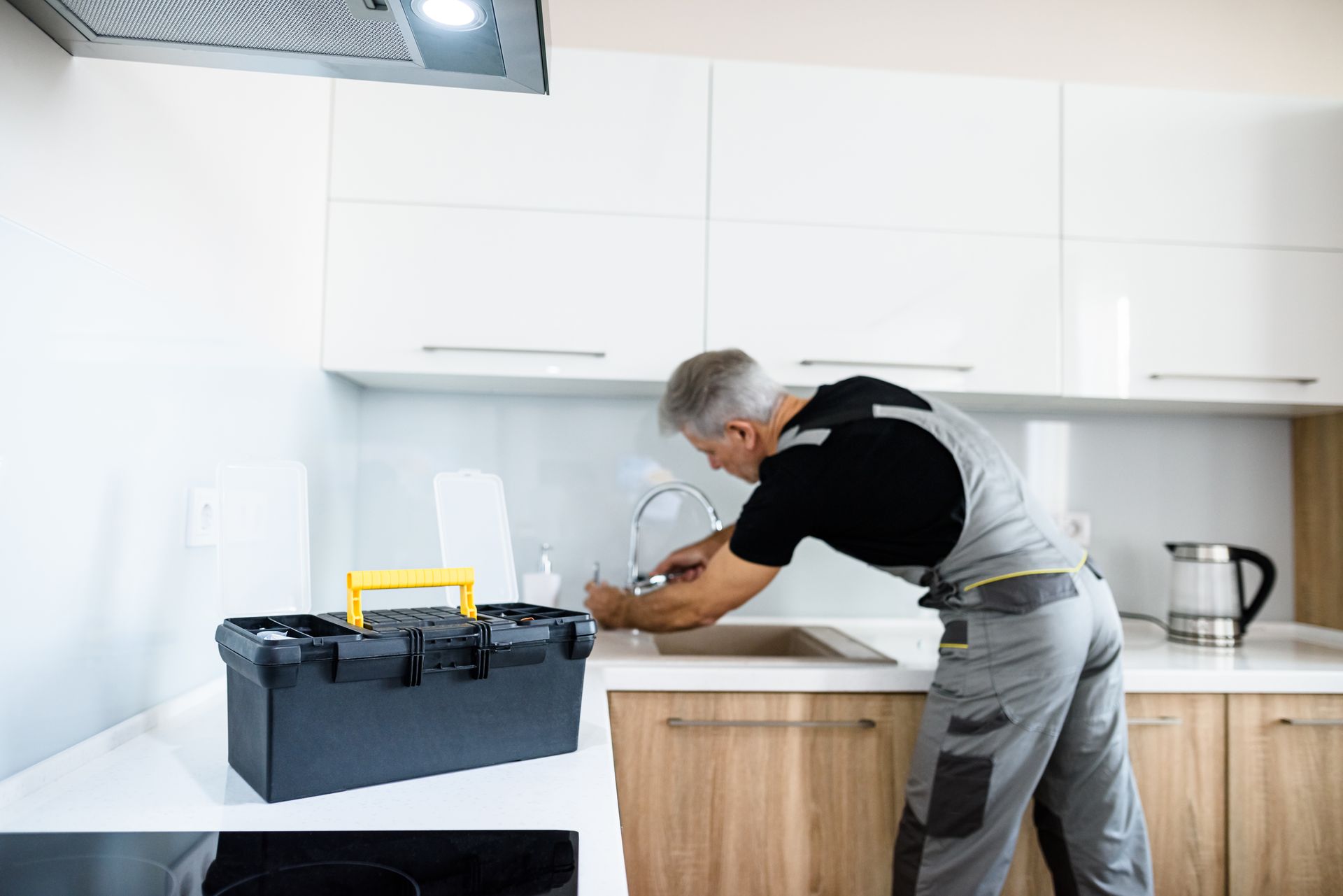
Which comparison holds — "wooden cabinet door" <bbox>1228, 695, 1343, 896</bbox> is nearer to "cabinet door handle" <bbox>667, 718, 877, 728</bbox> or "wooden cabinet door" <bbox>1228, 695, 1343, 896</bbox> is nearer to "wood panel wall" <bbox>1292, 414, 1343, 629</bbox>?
"wood panel wall" <bbox>1292, 414, 1343, 629</bbox>

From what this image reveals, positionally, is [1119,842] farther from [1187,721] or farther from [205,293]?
[205,293]

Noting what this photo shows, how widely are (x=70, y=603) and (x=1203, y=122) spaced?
7.31ft

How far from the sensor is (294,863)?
0.64 metres

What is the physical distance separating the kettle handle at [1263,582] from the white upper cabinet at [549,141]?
1369 millimetres

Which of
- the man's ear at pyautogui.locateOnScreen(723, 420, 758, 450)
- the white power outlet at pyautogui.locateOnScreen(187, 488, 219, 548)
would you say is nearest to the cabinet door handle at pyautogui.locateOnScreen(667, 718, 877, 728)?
the man's ear at pyautogui.locateOnScreen(723, 420, 758, 450)

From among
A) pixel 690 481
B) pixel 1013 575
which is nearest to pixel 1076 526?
pixel 1013 575

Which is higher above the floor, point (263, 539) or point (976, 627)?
point (263, 539)

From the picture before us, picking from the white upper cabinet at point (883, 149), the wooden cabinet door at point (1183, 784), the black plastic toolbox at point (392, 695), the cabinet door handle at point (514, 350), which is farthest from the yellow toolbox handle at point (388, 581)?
the wooden cabinet door at point (1183, 784)

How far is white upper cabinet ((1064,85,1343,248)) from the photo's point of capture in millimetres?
1893

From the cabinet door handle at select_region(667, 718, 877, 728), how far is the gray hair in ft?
1.68

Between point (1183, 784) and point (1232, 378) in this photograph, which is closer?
point (1183, 784)

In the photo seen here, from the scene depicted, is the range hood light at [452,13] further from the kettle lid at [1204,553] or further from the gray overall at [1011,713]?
the kettle lid at [1204,553]

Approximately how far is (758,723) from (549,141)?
119cm

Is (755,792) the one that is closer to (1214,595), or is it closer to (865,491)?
(865,491)
